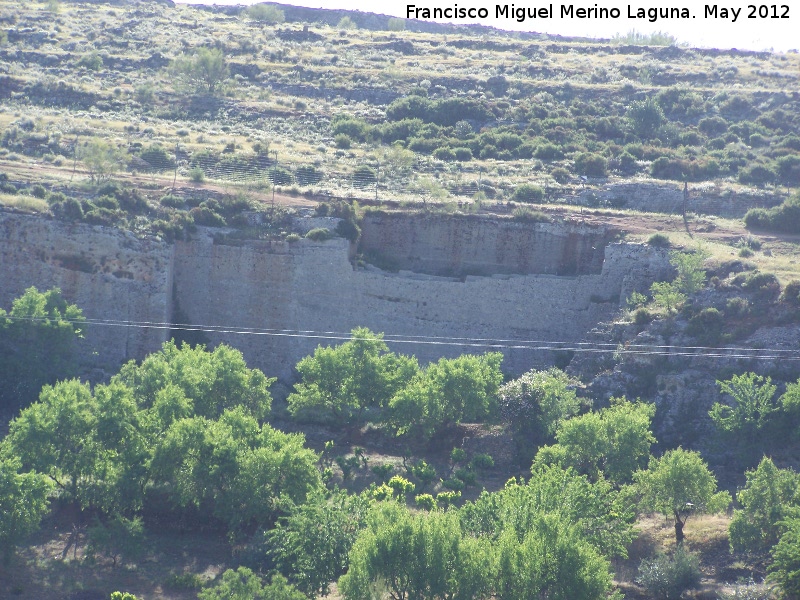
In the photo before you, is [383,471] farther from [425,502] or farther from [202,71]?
[202,71]

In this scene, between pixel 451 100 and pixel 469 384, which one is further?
pixel 451 100

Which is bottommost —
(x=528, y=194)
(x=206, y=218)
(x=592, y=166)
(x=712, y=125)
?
(x=206, y=218)

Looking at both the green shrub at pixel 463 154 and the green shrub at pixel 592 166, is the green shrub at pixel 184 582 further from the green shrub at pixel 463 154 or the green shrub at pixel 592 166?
the green shrub at pixel 463 154

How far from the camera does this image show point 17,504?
25297 millimetres

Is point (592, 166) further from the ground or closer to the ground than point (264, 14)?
closer to the ground

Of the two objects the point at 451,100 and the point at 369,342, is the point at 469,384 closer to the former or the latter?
the point at 369,342

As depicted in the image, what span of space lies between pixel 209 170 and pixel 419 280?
1249 cm

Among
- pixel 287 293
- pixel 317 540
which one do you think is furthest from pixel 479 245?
pixel 317 540

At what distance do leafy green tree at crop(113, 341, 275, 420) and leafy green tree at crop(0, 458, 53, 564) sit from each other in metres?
5.23

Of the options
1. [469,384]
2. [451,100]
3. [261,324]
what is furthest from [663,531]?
[451,100]

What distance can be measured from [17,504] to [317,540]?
7038 mm

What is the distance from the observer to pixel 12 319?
35.2 meters

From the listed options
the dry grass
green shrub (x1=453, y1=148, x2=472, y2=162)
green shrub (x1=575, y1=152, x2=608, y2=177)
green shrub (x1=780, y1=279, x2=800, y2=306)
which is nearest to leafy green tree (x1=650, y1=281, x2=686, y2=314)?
green shrub (x1=780, y1=279, x2=800, y2=306)

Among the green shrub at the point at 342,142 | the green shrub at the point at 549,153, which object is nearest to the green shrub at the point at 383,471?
the green shrub at the point at 549,153
